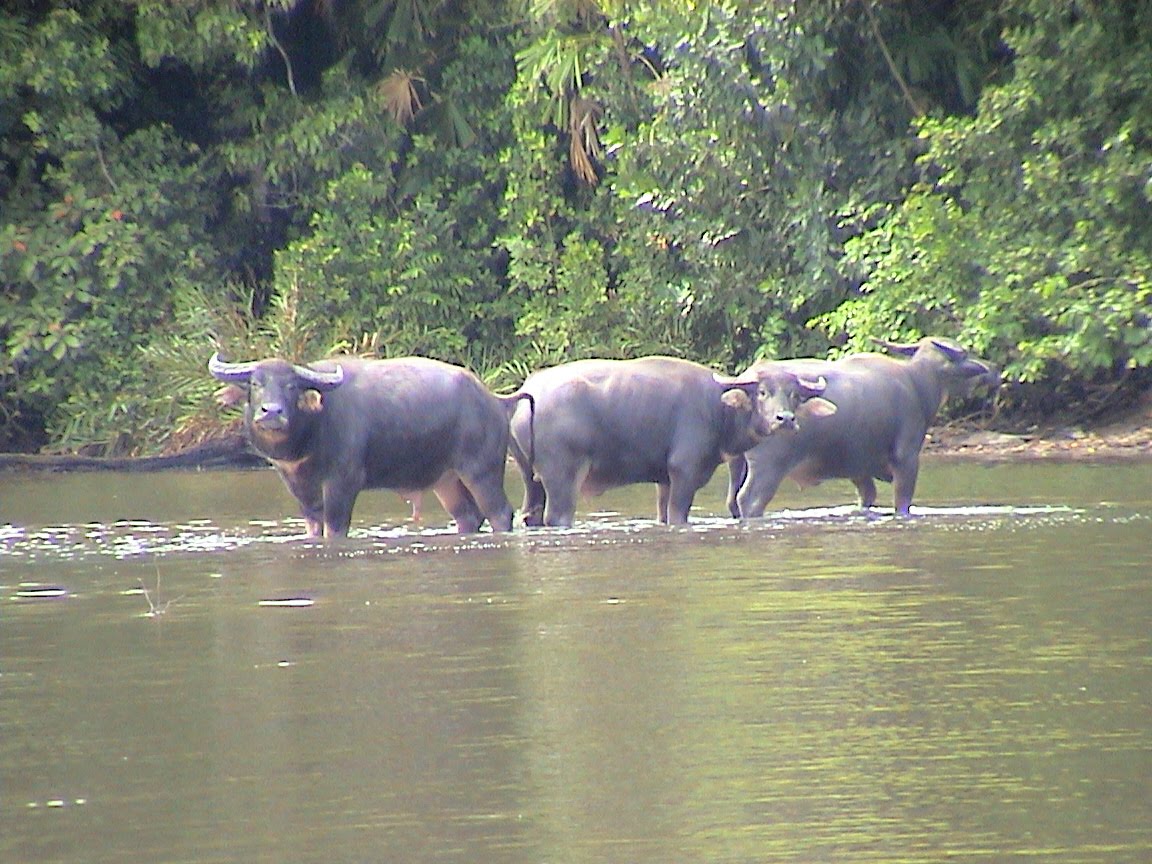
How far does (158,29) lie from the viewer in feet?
93.1

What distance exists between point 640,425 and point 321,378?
2.19m

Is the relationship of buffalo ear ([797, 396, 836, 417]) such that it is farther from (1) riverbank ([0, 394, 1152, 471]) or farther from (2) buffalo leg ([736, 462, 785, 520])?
(1) riverbank ([0, 394, 1152, 471])

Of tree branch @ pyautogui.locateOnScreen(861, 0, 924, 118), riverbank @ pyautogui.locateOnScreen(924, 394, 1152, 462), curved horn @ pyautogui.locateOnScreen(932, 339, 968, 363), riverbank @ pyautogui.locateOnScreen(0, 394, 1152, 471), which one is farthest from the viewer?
tree branch @ pyautogui.locateOnScreen(861, 0, 924, 118)

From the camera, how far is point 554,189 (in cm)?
2955

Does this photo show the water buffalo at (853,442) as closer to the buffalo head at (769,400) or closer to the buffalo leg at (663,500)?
the buffalo head at (769,400)

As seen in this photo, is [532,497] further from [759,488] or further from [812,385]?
[812,385]

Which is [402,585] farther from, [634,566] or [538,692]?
[538,692]

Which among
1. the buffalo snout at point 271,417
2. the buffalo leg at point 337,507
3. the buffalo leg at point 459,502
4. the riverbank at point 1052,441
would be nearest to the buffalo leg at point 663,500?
the buffalo leg at point 459,502

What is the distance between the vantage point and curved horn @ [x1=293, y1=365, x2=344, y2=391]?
15461 millimetres

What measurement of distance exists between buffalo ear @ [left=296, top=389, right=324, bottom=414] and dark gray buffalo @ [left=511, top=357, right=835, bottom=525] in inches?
62.5

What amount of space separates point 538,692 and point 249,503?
10.9 m

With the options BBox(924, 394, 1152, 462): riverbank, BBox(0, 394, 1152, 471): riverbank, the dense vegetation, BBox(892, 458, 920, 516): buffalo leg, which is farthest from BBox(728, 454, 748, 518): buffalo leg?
BBox(0, 394, 1152, 471): riverbank

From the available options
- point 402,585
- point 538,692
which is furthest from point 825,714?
point 402,585

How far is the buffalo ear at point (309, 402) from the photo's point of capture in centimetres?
1528
